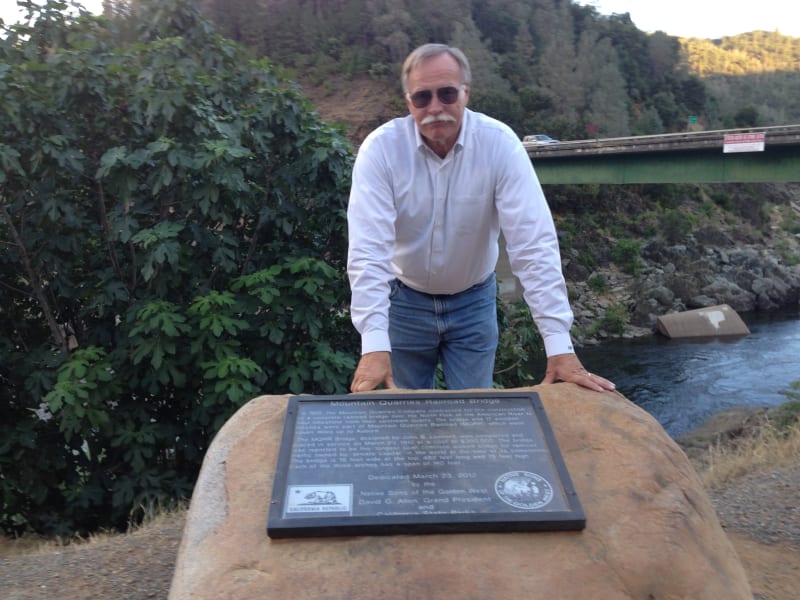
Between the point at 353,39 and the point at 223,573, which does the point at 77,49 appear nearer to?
the point at 223,573

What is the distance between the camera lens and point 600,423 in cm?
265

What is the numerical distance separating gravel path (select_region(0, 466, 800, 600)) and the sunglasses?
7.66 feet

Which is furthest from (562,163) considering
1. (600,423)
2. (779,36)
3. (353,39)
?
(779,36)

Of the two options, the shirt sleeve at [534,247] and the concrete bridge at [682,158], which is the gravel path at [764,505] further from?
the concrete bridge at [682,158]

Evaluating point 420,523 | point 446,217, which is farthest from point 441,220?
point 420,523

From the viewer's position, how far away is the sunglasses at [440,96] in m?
2.77

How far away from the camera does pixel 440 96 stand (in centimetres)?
277

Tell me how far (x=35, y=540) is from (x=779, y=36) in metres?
108

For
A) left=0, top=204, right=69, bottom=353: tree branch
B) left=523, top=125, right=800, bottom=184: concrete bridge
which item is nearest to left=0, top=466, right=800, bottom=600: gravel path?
left=0, top=204, right=69, bottom=353: tree branch

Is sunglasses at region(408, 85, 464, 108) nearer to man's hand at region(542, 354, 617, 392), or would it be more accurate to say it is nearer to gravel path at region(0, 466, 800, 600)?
man's hand at region(542, 354, 617, 392)

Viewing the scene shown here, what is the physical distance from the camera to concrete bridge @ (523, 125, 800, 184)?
15094 mm

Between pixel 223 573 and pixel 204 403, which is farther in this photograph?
pixel 204 403

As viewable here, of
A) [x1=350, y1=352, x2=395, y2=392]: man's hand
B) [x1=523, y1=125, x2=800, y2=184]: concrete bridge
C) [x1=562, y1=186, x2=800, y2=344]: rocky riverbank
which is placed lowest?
[x1=562, y1=186, x2=800, y2=344]: rocky riverbank

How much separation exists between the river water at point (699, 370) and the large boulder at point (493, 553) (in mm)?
10155
